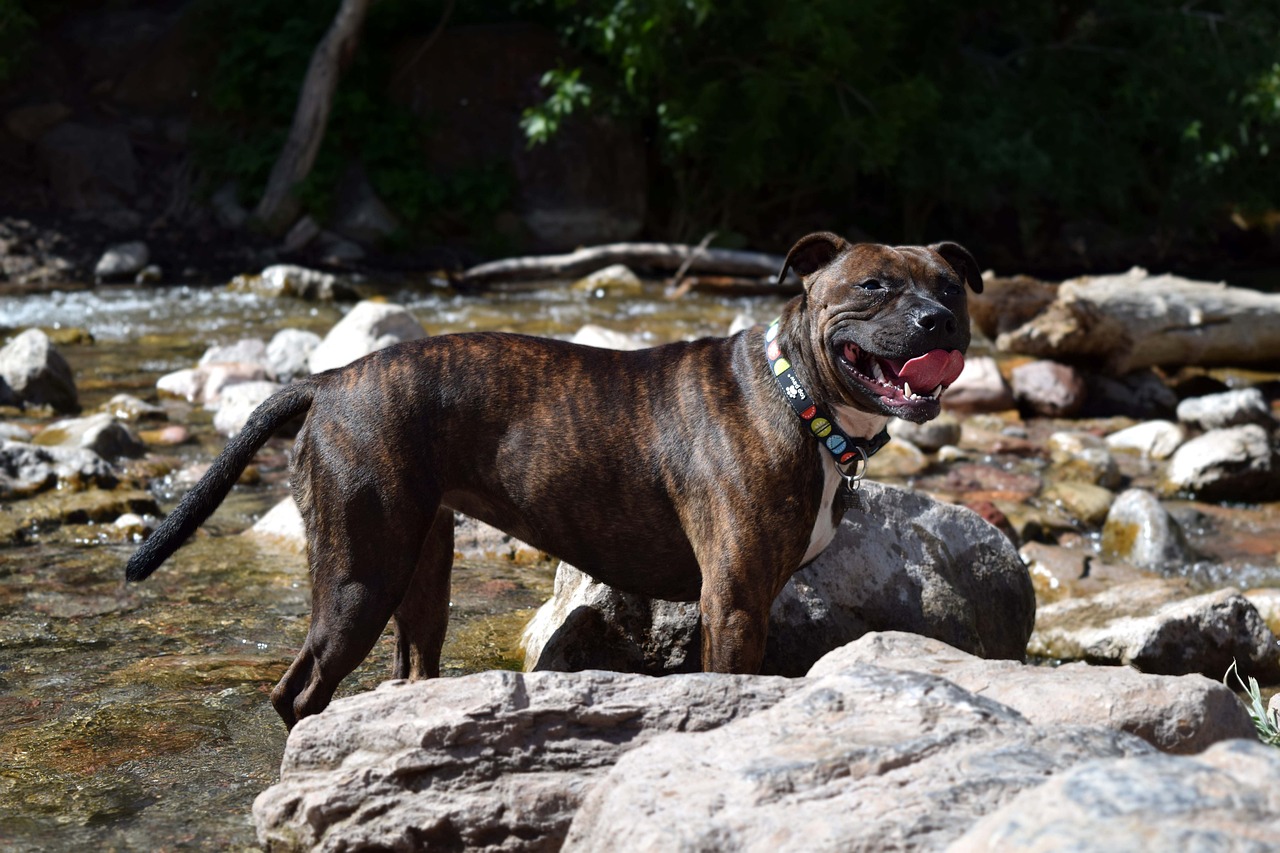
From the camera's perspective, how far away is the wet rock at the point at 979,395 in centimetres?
1040

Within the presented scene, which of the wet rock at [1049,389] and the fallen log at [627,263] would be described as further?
the fallen log at [627,263]

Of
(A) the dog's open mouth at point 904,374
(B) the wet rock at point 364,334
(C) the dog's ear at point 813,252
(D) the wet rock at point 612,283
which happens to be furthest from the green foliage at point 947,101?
(A) the dog's open mouth at point 904,374

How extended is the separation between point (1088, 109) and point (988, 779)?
17.5 metres

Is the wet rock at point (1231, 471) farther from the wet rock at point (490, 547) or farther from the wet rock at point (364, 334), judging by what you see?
the wet rock at point (364, 334)

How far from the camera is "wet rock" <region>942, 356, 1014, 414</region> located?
1040 cm

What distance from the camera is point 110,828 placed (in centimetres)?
370

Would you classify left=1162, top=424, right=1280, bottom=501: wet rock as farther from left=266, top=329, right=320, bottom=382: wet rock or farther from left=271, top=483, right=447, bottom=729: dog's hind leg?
left=266, top=329, right=320, bottom=382: wet rock

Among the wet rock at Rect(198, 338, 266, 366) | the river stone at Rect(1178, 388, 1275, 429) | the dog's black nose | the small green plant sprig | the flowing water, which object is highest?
the dog's black nose

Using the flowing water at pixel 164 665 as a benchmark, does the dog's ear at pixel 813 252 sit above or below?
above

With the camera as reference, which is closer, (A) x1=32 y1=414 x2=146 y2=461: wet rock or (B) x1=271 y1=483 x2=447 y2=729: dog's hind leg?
(B) x1=271 y1=483 x2=447 y2=729: dog's hind leg

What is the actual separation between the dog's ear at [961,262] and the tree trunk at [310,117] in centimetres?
1437

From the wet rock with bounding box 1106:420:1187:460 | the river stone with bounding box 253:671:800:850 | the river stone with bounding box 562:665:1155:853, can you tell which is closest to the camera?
the river stone with bounding box 562:665:1155:853

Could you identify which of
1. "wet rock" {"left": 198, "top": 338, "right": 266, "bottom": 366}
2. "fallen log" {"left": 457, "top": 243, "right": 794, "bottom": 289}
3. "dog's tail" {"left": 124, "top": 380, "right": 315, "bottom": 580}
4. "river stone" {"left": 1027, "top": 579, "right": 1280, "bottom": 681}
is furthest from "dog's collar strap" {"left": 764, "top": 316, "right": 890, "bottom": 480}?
"fallen log" {"left": 457, "top": 243, "right": 794, "bottom": 289}

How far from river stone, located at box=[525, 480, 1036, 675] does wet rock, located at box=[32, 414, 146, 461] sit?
13.4 feet
